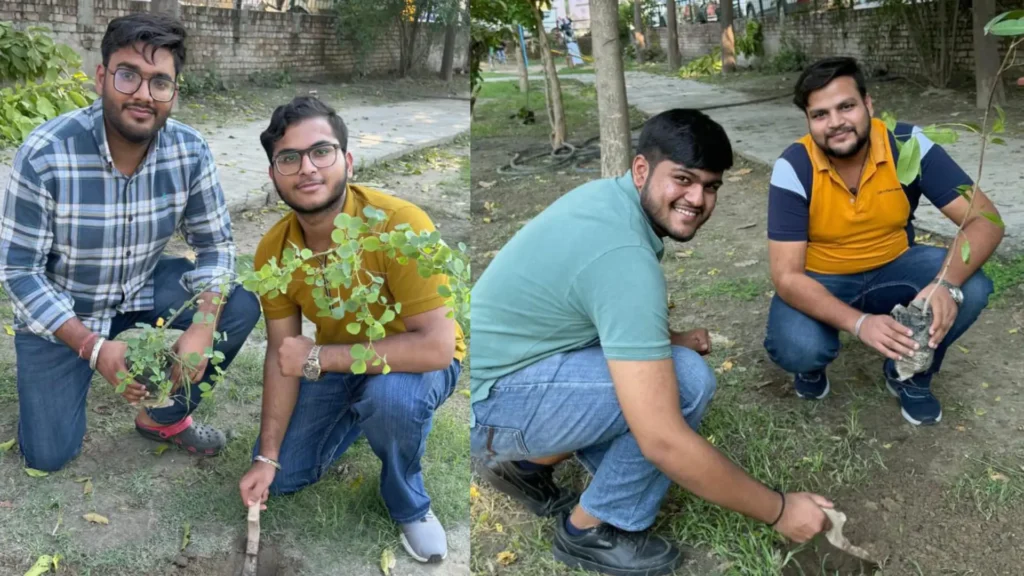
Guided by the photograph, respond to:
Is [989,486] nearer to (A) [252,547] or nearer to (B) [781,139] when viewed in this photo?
(A) [252,547]

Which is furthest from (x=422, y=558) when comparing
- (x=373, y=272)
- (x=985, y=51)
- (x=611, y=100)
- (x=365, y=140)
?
(x=985, y=51)

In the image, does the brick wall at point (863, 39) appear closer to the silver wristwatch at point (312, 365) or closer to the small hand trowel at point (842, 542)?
the small hand trowel at point (842, 542)

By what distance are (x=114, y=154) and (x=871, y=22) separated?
11187 mm

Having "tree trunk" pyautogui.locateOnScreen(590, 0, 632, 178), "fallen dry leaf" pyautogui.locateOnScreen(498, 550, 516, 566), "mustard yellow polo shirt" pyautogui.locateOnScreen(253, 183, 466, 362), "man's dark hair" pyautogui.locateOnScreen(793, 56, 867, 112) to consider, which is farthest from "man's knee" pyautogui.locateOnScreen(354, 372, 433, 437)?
"tree trunk" pyautogui.locateOnScreen(590, 0, 632, 178)

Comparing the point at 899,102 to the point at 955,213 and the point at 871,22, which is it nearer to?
the point at 871,22

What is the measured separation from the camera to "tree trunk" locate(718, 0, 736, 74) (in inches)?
569

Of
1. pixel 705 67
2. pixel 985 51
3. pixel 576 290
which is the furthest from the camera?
pixel 705 67

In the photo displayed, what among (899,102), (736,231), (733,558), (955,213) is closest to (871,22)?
(899,102)

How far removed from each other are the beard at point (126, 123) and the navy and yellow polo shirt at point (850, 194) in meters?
1.61

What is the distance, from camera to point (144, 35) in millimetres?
1998

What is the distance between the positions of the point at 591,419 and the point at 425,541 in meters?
0.51

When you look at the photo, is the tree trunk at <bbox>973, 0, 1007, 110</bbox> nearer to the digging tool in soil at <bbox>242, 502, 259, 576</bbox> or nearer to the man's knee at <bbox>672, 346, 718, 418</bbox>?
the man's knee at <bbox>672, 346, 718, 418</bbox>

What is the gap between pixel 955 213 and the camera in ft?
8.07

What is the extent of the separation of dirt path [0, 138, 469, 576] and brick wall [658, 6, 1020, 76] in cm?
896
